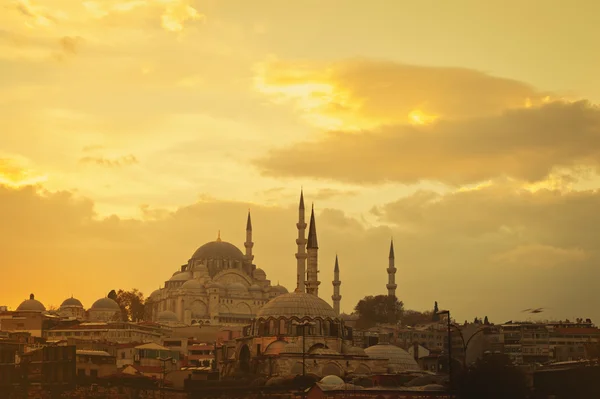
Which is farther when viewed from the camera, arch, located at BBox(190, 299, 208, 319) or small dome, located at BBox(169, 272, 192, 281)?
small dome, located at BBox(169, 272, 192, 281)

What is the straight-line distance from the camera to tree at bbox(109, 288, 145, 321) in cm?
13025

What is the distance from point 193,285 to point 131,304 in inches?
425

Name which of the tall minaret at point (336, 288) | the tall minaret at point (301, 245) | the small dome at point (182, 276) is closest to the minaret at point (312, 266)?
the tall minaret at point (301, 245)

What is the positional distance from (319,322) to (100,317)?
49302 millimetres

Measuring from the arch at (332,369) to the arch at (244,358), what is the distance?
16.4 feet

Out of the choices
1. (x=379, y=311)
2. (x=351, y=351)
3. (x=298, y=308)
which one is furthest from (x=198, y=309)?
(x=351, y=351)

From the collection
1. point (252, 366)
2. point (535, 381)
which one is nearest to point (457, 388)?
point (535, 381)

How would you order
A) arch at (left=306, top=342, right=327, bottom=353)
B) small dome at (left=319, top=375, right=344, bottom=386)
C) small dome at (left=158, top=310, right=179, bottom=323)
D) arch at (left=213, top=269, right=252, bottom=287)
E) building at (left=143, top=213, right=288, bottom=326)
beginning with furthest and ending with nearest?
arch at (left=213, top=269, right=252, bottom=287), building at (left=143, top=213, right=288, bottom=326), small dome at (left=158, top=310, right=179, bottom=323), arch at (left=306, top=342, right=327, bottom=353), small dome at (left=319, top=375, right=344, bottom=386)

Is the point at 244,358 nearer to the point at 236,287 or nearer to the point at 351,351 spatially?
the point at 351,351

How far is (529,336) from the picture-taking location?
4050 inches


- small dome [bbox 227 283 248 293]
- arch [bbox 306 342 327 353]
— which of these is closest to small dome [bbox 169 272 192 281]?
small dome [bbox 227 283 248 293]

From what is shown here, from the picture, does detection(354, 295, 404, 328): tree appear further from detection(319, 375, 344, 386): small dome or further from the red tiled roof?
detection(319, 375, 344, 386): small dome

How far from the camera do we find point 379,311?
12631cm

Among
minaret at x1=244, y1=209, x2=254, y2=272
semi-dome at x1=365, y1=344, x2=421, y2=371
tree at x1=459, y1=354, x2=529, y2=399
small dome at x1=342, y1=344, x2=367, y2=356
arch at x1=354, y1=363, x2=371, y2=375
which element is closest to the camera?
tree at x1=459, y1=354, x2=529, y2=399
